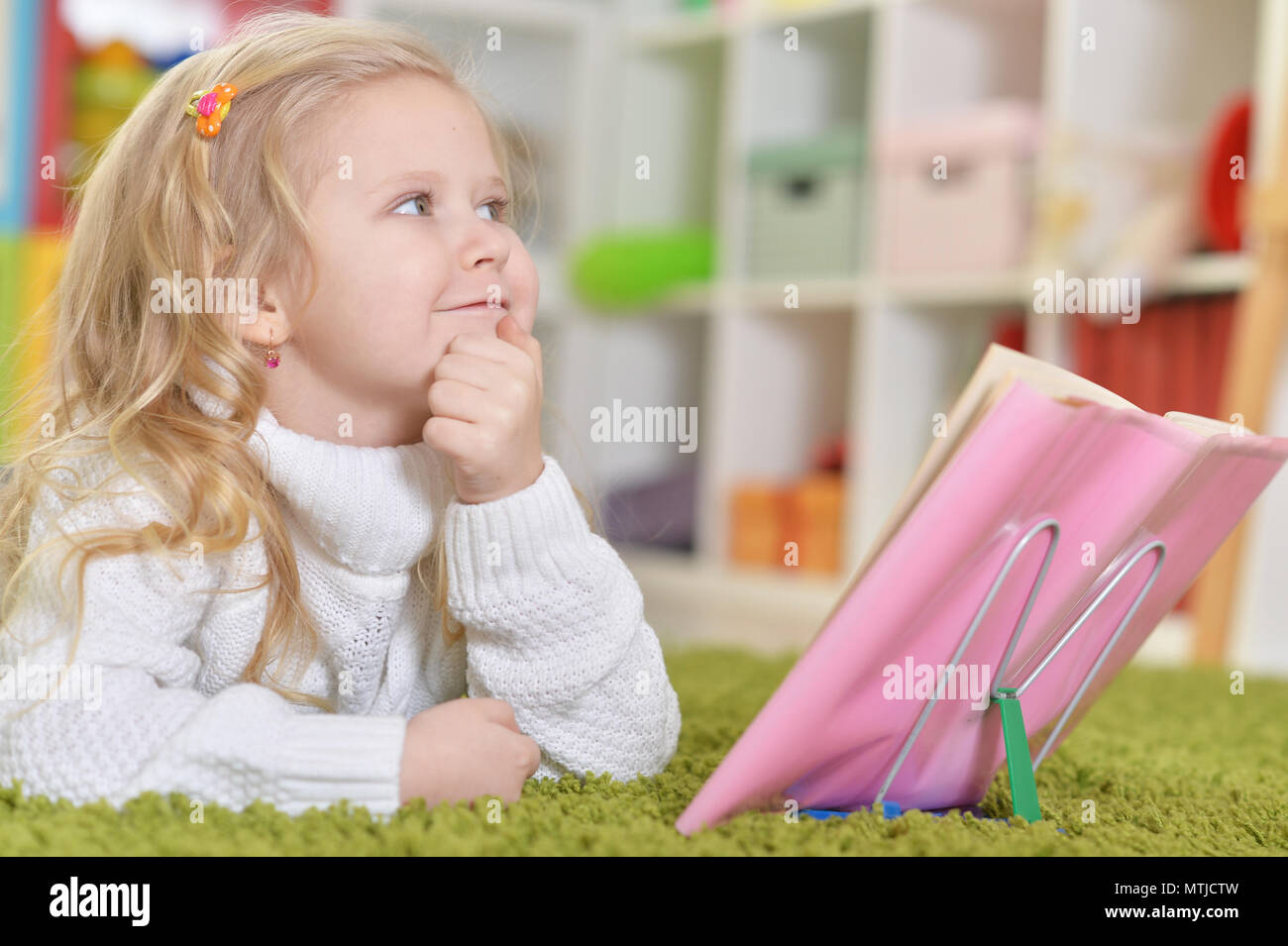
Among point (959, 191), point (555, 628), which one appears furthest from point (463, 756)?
point (959, 191)

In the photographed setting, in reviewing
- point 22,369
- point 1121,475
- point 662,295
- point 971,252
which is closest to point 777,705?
point 1121,475

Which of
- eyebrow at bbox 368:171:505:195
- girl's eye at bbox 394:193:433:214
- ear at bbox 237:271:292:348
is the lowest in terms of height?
ear at bbox 237:271:292:348

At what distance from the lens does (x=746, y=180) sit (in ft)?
9.18

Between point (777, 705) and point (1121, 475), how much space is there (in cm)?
19

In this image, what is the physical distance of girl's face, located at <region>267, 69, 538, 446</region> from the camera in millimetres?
787

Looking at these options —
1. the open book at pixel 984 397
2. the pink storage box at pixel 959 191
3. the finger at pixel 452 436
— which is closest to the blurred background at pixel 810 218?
the pink storage box at pixel 959 191

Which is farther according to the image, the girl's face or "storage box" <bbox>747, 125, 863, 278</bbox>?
"storage box" <bbox>747, 125, 863, 278</bbox>

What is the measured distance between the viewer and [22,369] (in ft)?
7.54

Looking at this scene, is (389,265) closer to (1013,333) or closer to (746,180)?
(1013,333)

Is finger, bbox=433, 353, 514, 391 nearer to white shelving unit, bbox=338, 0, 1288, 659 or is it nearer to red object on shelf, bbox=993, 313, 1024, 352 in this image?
white shelving unit, bbox=338, 0, 1288, 659

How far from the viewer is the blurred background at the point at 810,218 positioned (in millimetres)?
2107

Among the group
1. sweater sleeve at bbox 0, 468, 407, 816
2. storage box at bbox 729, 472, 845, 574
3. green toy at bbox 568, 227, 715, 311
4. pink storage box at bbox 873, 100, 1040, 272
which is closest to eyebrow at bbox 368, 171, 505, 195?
sweater sleeve at bbox 0, 468, 407, 816

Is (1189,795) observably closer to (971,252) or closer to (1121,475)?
(1121,475)

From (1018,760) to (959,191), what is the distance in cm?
180
